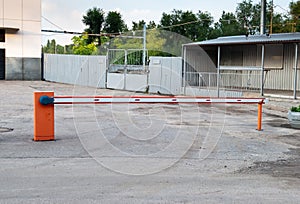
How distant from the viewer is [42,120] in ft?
33.0

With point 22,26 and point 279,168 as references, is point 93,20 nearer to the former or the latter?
point 22,26

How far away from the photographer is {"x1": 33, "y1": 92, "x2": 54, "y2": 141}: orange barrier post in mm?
9984

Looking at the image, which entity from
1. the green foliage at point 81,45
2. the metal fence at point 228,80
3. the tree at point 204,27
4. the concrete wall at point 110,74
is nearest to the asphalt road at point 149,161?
the concrete wall at point 110,74

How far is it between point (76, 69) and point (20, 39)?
6.13m

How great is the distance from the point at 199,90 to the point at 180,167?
17780 mm

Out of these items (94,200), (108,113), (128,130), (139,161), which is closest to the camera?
(94,200)

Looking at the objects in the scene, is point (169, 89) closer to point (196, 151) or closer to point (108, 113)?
point (108, 113)

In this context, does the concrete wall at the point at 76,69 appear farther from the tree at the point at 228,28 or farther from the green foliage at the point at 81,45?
the tree at the point at 228,28

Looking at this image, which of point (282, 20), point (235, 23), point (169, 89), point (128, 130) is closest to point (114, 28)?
point (235, 23)

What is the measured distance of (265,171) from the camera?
7699 mm

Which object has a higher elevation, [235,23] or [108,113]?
[235,23]

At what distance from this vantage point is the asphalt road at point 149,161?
612 centimetres

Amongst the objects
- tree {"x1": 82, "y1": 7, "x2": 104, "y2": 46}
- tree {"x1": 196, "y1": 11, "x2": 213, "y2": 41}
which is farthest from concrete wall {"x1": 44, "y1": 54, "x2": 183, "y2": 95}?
tree {"x1": 196, "y1": 11, "x2": 213, "y2": 41}

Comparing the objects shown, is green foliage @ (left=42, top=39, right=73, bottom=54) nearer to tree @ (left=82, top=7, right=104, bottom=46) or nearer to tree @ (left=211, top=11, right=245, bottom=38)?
tree @ (left=82, top=7, right=104, bottom=46)
